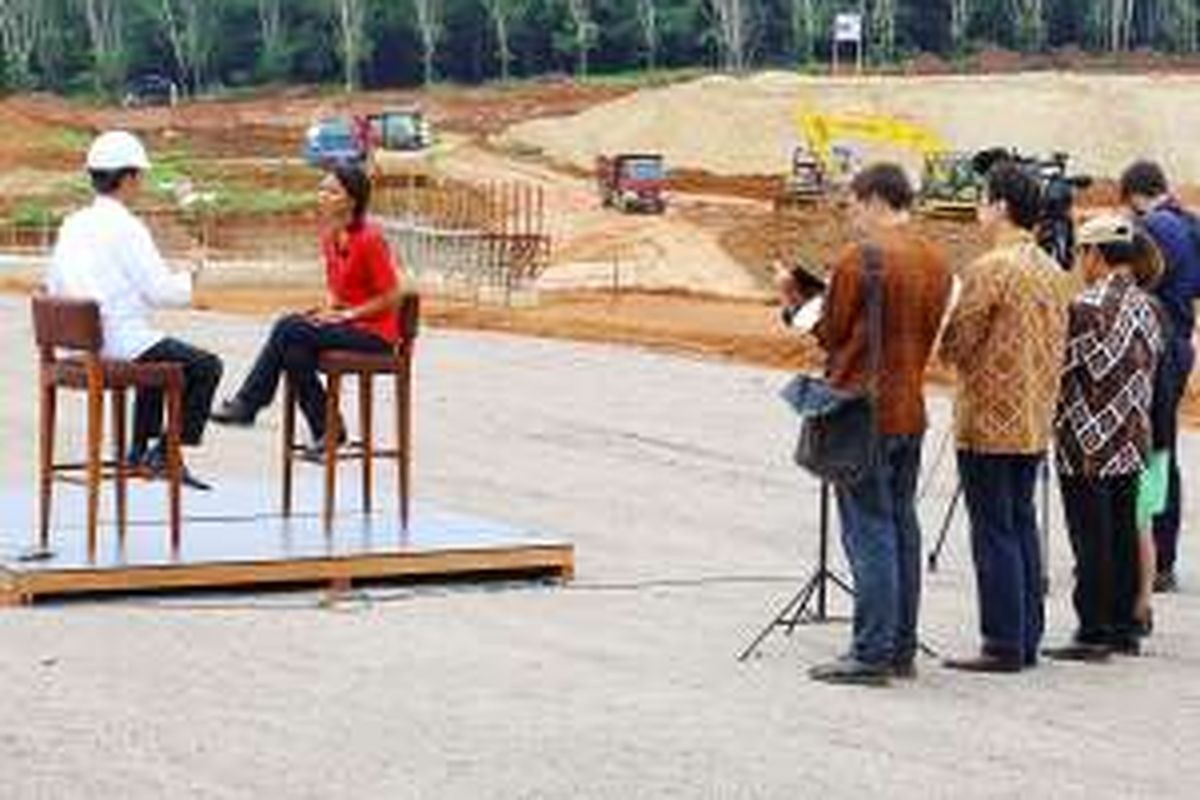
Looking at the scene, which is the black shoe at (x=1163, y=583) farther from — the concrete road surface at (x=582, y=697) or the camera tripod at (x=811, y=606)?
the camera tripod at (x=811, y=606)

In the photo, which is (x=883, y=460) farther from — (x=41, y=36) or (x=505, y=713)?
(x=41, y=36)

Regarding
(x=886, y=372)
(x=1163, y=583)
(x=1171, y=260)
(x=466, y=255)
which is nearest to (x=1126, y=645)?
(x=886, y=372)

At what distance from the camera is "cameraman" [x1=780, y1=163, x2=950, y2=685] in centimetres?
1076

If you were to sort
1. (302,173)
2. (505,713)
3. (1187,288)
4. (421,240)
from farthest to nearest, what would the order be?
(302,173), (421,240), (1187,288), (505,713)

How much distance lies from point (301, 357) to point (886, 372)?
3.63 m

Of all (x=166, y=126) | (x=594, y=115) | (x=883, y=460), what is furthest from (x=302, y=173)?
(x=883, y=460)

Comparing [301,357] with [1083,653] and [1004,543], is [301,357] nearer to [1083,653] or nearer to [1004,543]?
[1004,543]

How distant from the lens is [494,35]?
130 metres

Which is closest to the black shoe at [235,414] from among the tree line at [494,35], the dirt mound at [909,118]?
the dirt mound at [909,118]

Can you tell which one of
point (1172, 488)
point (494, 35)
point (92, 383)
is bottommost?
point (1172, 488)

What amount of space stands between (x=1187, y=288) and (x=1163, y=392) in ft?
2.99

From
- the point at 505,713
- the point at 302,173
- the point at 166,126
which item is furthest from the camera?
the point at 166,126

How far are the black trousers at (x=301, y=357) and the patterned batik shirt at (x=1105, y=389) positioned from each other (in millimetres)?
3356

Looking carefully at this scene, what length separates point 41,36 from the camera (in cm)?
13288
